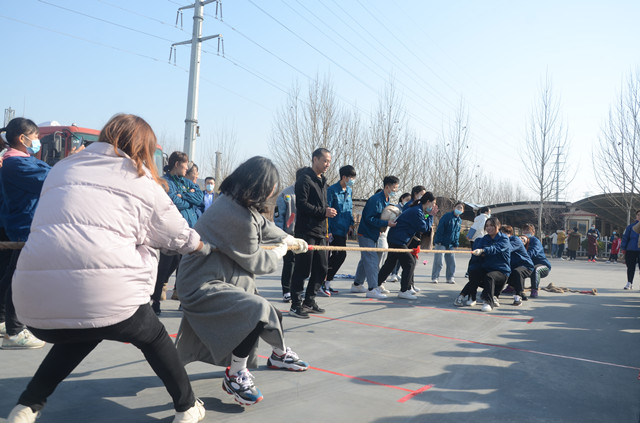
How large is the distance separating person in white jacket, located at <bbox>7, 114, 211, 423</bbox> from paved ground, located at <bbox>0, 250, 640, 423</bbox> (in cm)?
59

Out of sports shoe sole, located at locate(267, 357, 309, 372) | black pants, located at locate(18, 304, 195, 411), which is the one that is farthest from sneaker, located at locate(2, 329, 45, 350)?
sports shoe sole, located at locate(267, 357, 309, 372)

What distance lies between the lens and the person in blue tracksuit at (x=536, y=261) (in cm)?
879

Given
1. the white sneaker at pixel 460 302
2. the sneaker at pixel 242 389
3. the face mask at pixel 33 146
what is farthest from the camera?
the white sneaker at pixel 460 302

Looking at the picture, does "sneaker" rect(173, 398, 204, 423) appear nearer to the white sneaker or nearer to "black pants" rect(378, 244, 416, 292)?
"black pants" rect(378, 244, 416, 292)

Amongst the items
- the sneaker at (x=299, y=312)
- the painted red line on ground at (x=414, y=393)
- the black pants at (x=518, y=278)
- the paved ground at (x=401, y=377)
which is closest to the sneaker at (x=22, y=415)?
the paved ground at (x=401, y=377)

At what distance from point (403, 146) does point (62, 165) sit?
29.3 m

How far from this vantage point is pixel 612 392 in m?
3.75

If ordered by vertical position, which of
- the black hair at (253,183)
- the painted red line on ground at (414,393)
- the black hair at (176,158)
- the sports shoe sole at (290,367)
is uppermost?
the black hair at (176,158)

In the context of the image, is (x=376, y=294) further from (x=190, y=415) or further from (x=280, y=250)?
(x=190, y=415)

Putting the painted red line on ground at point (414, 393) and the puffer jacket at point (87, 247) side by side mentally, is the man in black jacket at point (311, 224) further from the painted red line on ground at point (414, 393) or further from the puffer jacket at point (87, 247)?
the puffer jacket at point (87, 247)

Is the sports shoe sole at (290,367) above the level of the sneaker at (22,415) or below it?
below

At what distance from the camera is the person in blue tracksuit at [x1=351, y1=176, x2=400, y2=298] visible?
7707 millimetres

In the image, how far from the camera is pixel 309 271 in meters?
5.65

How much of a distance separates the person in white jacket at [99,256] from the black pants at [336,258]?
5487 mm
